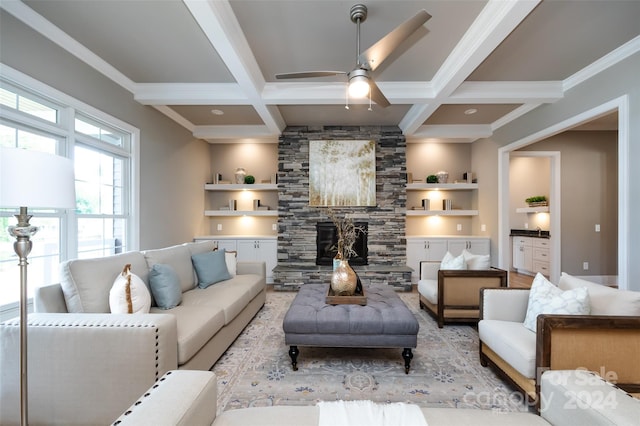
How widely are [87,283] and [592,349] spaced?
3.23 metres

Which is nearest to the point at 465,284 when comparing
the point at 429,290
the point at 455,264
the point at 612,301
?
the point at 455,264

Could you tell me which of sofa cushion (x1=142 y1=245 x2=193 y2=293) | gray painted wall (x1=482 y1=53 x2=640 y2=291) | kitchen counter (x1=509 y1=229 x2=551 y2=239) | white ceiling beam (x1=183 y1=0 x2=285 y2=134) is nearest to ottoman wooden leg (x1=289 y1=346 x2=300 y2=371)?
sofa cushion (x1=142 y1=245 x2=193 y2=293)

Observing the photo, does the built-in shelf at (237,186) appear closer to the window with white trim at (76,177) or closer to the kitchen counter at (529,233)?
the window with white trim at (76,177)

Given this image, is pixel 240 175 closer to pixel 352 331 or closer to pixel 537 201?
pixel 352 331

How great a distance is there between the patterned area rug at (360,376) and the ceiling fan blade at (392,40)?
2.49m

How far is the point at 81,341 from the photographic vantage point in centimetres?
151

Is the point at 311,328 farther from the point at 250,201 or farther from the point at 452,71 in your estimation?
the point at 250,201

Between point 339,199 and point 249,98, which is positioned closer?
point 249,98

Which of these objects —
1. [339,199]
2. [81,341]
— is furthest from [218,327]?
[339,199]

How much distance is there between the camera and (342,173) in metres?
5.09

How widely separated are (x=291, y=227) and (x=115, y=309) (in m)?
3.45

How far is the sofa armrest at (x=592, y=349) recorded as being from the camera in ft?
5.30

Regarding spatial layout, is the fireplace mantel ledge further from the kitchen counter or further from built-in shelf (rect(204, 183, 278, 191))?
the kitchen counter

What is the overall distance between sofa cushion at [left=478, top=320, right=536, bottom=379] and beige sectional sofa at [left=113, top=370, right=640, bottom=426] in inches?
30.1
